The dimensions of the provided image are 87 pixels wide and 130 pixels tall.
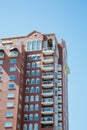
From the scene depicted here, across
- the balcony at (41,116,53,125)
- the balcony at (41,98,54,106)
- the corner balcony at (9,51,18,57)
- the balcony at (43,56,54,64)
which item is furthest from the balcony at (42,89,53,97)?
the corner balcony at (9,51,18,57)

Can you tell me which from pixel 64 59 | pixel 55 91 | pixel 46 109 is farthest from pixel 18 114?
pixel 64 59

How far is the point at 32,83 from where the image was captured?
9088 cm

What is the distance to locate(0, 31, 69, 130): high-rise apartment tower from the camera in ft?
274

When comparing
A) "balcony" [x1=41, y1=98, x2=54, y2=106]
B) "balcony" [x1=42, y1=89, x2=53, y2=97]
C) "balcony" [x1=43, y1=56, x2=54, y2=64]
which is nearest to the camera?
"balcony" [x1=41, y1=98, x2=54, y2=106]

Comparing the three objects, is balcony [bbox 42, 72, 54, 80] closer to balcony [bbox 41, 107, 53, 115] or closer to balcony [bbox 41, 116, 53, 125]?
balcony [bbox 41, 107, 53, 115]

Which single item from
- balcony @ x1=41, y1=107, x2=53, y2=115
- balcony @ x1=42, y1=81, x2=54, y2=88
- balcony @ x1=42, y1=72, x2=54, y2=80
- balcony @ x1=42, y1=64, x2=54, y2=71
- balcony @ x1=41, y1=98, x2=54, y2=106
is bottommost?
balcony @ x1=41, y1=107, x2=53, y2=115

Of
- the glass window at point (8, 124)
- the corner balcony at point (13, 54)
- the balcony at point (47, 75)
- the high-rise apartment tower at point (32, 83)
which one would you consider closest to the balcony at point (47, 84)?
the high-rise apartment tower at point (32, 83)

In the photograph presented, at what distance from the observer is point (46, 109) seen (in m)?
85.3

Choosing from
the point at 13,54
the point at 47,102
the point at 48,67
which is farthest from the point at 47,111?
the point at 13,54

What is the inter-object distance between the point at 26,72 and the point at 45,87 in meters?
8.98

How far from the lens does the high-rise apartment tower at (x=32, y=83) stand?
3292 inches

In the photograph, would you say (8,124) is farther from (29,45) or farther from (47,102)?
(29,45)

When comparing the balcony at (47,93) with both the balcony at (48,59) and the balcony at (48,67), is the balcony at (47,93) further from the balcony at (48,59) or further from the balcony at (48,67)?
the balcony at (48,59)

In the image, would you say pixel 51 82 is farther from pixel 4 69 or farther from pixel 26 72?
pixel 4 69
